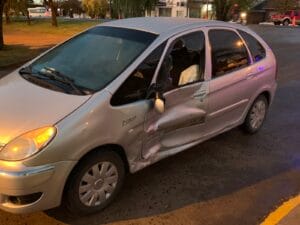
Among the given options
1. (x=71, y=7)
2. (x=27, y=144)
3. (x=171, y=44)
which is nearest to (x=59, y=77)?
(x=27, y=144)

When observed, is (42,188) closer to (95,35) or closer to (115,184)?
(115,184)

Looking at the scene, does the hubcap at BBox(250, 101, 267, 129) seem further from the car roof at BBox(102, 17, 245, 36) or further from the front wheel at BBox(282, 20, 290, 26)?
the front wheel at BBox(282, 20, 290, 26)

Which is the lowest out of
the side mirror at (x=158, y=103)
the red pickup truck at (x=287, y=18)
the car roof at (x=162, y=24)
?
the red pickup truck at (x=287, y=18)

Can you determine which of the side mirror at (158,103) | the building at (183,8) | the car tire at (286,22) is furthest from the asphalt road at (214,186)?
the car tire at (286,22)

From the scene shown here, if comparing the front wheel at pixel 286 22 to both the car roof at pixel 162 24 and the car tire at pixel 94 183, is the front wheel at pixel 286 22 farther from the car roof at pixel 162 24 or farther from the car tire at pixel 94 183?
the car tire at pixel 94 183

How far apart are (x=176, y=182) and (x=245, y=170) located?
92 cm

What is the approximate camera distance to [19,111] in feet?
12.8

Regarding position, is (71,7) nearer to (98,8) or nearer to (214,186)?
(98,8)

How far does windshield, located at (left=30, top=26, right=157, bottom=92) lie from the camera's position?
4.36 meters

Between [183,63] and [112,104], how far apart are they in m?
1.16

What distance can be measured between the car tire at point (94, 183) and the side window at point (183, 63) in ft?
3.13

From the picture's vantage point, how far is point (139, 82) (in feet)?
14.2

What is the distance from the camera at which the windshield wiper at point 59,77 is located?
13.8 feet

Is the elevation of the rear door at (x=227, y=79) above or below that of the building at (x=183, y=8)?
above
